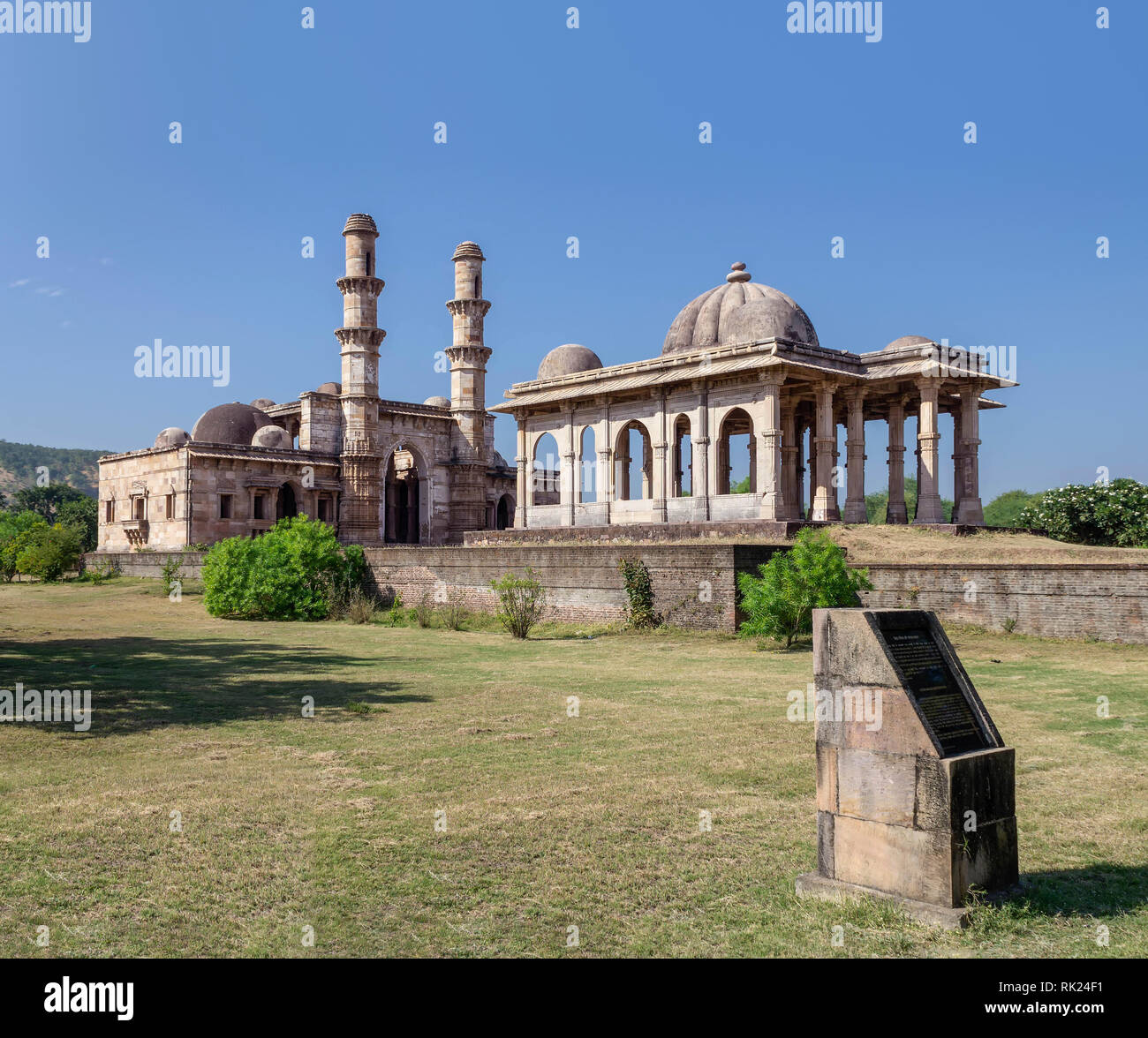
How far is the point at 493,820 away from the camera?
19.7ft

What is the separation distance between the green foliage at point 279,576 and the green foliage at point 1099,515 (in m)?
21.6

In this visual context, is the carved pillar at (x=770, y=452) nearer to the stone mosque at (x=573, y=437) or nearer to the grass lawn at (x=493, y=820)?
the stone mosque at (x=573, y=437)

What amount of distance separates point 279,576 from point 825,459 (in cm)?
1447

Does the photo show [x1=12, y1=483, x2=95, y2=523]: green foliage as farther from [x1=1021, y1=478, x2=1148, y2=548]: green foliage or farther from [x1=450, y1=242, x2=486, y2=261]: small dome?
[x1=1021, y1=478, x2=1148, y2=548]: green foliage

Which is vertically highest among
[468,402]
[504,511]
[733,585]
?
[468,402]

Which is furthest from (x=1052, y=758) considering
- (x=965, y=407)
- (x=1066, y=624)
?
(x=965, y=407)

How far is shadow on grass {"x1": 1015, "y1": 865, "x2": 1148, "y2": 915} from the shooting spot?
455 centimetres

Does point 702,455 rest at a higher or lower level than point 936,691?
higher

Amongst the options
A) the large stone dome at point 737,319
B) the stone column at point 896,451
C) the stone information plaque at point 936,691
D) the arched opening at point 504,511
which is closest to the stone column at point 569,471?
the large stone dome at point 737,319

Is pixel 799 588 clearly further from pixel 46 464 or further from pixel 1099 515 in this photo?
pixel 46 464

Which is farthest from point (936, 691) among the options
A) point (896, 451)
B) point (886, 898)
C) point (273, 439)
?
point (273, 439)

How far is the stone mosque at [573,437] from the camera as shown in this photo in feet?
86.7

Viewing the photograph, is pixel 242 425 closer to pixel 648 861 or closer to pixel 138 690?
pixel 138 690

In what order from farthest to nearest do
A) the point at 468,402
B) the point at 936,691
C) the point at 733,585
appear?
the point at 468,402 → the point at 733,585 → the point at 936,691
